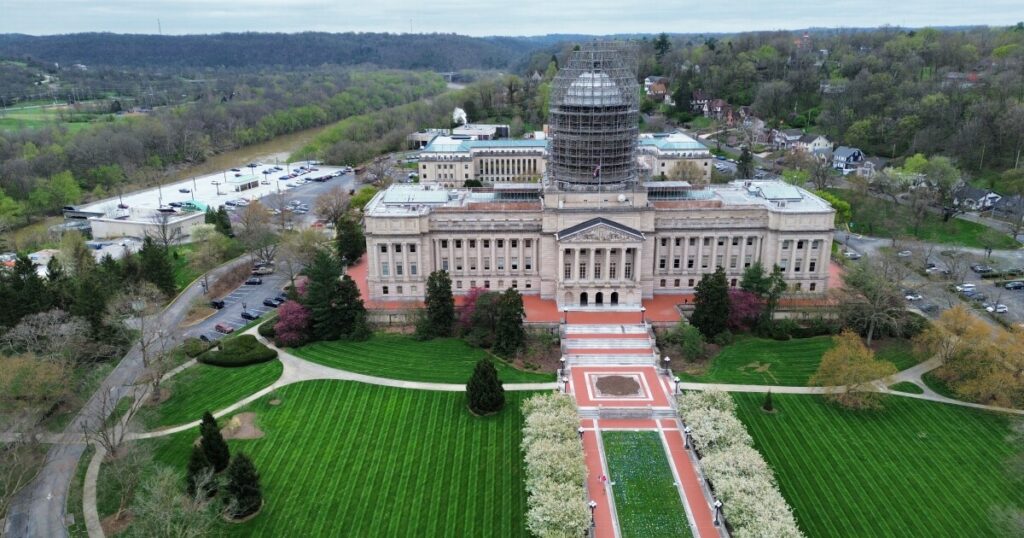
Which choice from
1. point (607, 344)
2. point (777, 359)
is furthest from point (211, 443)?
point (777, 359)

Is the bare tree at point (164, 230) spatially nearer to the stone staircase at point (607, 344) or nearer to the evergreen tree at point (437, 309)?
the evergreen tree at point (437, 309)

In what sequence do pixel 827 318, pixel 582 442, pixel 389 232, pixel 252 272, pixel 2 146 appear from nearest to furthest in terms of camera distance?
pixel 582 442
pixel 827 318
pixel 389 232
pixel 252 272
pixel 2 146

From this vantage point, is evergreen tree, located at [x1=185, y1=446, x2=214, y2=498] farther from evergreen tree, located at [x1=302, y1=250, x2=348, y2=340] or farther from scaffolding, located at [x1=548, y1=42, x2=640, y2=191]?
scaffolding, located at [x1=548, y1=42, x2=640, y2=191]

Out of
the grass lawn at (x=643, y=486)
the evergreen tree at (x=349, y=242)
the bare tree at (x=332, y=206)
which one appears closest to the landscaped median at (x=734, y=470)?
the grass lawn at (x=643, y=486)

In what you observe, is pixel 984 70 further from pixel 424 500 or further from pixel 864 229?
pixel 424 500

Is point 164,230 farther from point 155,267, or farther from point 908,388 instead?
point 908,388

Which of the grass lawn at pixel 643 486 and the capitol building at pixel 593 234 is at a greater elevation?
the capitol building at pixel 593 234

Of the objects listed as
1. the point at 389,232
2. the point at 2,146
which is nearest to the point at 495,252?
the point at 389,232
